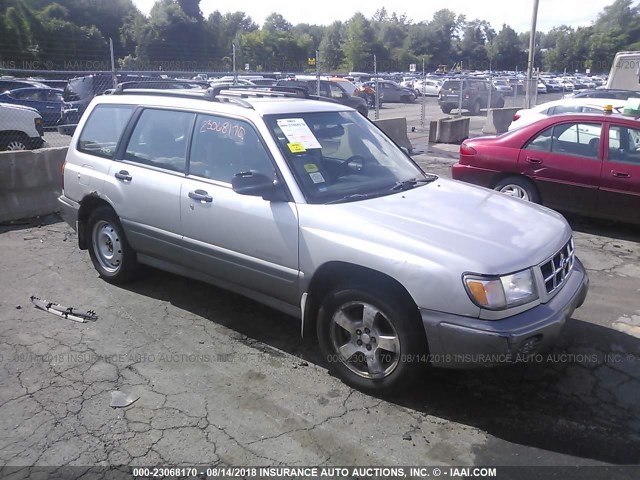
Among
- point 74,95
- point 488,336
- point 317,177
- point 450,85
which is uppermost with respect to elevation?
point 450,85

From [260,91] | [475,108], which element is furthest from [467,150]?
[475,108]

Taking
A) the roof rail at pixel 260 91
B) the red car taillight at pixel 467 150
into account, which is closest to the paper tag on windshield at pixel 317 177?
the roof rail at pixel 260 91

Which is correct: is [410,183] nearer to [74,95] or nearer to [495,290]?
[495,290]

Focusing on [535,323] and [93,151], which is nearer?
[535,323]

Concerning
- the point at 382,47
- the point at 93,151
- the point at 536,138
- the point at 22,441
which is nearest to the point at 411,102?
the point at 536,138

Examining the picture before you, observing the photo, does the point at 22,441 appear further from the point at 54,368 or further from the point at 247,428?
the point at 247,428

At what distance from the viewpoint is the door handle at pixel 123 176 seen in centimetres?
496

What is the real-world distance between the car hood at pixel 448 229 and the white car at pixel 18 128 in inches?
344

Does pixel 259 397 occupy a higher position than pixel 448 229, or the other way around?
pixel 448 229

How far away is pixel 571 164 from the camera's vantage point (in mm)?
7246

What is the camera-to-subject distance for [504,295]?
10.6 feet

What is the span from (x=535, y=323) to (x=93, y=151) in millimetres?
4210

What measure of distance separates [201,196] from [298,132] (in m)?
0.88

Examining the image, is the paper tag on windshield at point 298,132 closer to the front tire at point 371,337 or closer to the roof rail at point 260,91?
the roof rail at point 260,91
